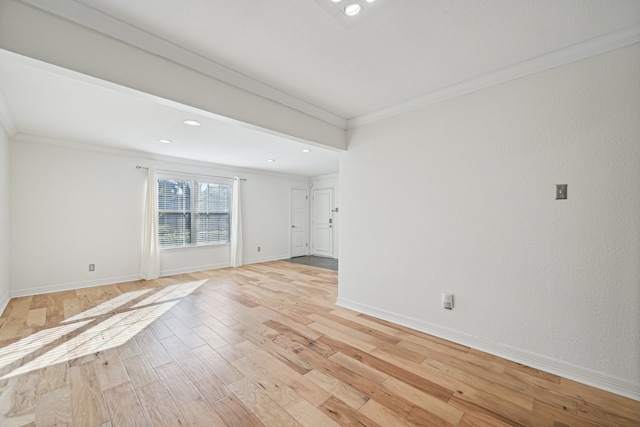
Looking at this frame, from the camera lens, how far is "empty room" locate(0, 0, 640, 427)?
1495 millimetres

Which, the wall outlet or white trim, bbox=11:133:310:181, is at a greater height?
white trim, bbox=11:133:310:181

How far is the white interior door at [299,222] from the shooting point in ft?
23.8

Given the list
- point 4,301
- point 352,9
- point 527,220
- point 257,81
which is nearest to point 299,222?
point 257,81

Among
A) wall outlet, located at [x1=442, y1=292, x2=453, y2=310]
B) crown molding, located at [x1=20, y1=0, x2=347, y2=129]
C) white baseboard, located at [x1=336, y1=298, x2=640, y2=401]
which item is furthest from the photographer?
wall outlet, located at [x1=442, y1=292, x2=453, y2=310]

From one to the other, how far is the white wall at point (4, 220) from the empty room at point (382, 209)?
6 centimetres

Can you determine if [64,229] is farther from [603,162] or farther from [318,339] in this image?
[603,162]

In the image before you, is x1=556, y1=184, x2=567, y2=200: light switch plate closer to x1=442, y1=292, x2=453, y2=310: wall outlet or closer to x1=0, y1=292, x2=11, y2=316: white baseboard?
x1=442, y1=292, x2=453, y2=310: wall outlet

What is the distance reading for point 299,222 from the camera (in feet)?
24.4

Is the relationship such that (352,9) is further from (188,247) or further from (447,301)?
(188,247)

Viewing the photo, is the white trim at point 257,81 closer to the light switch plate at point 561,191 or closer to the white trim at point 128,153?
the light switch plate at point 561,191

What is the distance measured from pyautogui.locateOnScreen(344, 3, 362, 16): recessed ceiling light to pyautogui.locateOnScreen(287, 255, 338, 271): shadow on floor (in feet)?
15.9

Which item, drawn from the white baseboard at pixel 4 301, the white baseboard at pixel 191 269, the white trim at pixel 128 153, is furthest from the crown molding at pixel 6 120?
the white baseboard at pixel 191 269

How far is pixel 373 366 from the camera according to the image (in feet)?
6.38

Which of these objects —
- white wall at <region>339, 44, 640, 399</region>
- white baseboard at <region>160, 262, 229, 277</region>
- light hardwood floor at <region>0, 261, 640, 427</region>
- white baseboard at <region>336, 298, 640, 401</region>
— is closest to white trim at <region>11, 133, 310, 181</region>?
white baseboard at <region>160, 262, 229, 277</region>
